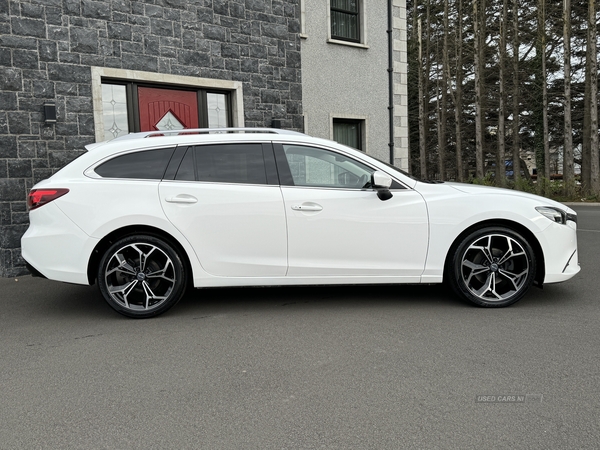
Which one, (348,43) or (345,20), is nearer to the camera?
(348,43)

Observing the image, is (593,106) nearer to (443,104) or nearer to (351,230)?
(443,104)

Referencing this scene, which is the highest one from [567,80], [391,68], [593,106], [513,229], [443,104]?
[443,104]

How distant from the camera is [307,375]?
358cm

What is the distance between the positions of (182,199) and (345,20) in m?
9.63

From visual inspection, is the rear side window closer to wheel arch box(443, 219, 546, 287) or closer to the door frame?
wheel arch box(443, 219, 546, 287)

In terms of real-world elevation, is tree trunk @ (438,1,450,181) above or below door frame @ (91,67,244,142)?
above

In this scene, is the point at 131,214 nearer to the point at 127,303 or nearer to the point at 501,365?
the point at 127,303

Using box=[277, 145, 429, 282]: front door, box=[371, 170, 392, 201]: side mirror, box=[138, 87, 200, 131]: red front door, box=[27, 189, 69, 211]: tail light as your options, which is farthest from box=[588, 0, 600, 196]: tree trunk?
box=[27, 189, 69, 211]: tail light

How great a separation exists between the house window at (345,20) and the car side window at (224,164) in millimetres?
8532

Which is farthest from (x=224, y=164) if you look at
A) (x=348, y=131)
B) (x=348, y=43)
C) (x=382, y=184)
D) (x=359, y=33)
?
(x=359, y=33)

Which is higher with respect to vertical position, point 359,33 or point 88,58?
point 359,33

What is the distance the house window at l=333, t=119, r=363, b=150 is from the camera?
13.3 meters

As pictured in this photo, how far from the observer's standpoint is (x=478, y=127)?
1232 inches

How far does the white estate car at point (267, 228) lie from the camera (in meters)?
5.04
